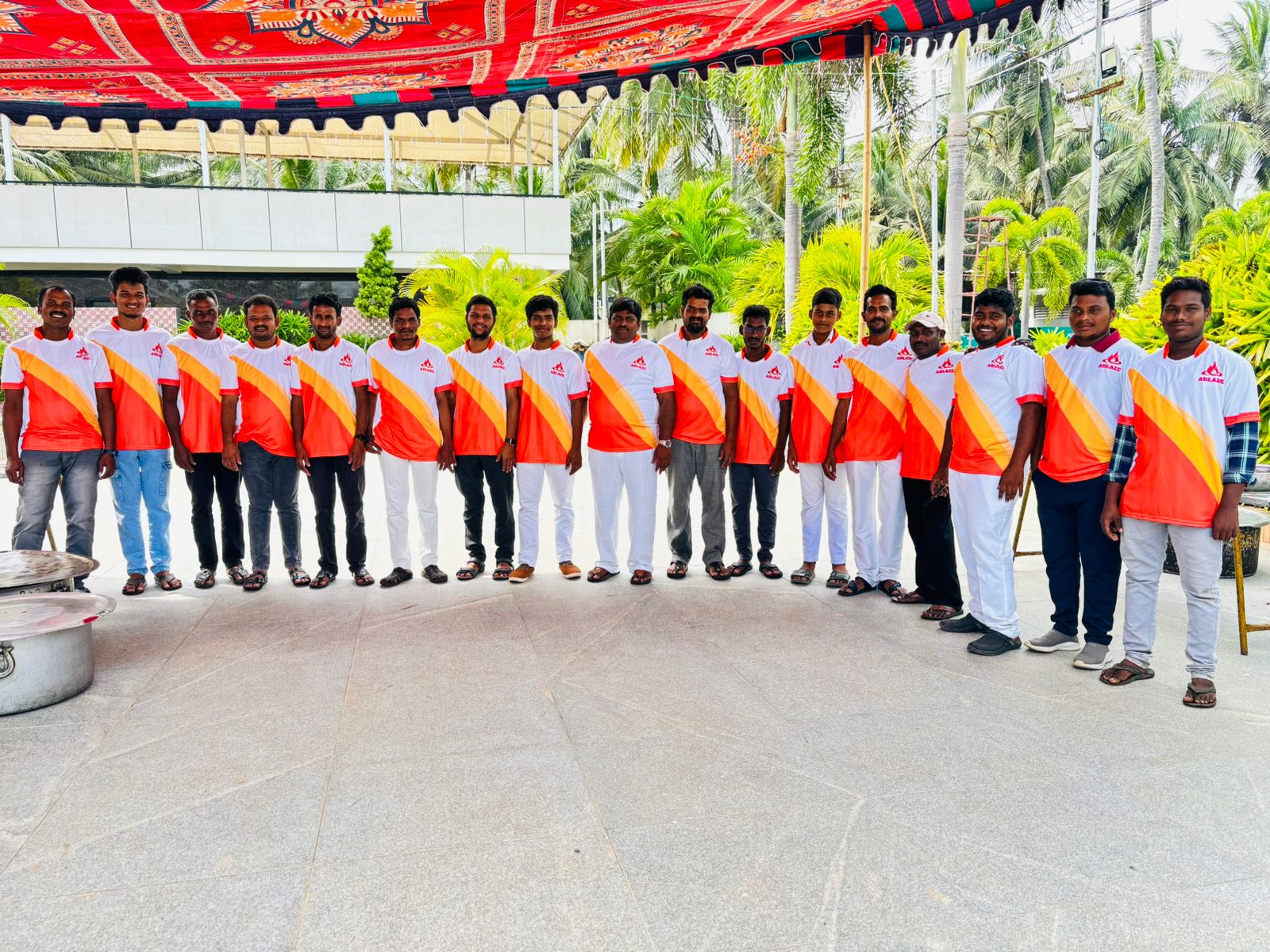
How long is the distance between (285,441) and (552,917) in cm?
427

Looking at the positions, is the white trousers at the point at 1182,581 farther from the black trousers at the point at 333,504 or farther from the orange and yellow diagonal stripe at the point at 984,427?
the black trousers at the point at 333,504

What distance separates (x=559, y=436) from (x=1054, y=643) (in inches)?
126

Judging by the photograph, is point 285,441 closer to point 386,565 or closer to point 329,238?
point 386,565

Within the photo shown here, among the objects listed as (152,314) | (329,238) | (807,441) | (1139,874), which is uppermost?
(329,238)

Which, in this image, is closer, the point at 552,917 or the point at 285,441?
the point at 552,917

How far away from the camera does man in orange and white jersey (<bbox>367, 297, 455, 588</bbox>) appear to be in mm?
6113

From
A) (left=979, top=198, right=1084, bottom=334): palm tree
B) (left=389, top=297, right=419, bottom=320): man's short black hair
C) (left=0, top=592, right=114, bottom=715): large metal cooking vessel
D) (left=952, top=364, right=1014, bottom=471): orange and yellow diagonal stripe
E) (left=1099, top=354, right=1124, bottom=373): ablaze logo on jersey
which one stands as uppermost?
(left=979, top=198, right=1084, bottom=334): palm tree

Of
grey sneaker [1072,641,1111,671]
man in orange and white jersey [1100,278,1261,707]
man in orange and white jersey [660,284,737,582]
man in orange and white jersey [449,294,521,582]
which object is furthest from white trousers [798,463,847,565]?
man in orange and white jersey [1100,278,1261,707]

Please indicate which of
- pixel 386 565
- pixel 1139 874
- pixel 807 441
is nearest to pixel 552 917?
pixel 1139 874

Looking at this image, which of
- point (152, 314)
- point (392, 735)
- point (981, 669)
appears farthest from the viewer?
point (152, 314)

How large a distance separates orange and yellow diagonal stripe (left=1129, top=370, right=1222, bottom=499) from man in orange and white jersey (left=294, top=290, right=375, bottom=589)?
14.6ft

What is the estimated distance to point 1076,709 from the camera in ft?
13.1

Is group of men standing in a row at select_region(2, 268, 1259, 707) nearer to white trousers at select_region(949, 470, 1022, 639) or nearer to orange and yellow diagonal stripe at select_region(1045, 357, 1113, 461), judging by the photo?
white trousers at select_region(949, 470, 1022, 639)

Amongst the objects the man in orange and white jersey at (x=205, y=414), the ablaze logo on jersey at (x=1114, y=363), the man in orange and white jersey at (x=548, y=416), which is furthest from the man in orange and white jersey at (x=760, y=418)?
the man in orange and white jersey at (x=205, y=414)
